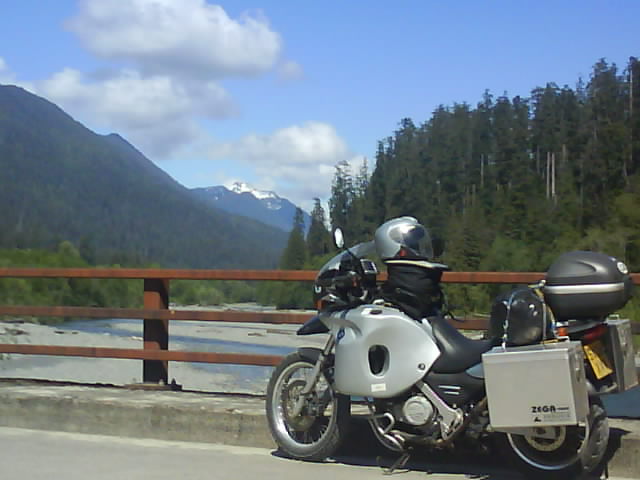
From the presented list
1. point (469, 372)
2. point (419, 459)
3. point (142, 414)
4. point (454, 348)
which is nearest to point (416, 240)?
point (454, 348)

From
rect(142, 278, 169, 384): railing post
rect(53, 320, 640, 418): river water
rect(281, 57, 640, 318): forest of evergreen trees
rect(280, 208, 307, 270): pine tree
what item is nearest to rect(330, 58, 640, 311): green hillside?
rect(281, 57, 640, 318): forest of evergreen trees

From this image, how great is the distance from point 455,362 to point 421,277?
0.61 metres

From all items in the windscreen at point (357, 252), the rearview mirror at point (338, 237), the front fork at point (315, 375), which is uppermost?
the rearview mirror at point (338, 237)

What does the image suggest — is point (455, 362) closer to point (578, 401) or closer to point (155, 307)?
point (578, 401)

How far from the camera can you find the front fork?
22.5ft

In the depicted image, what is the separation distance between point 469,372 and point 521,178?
352ft

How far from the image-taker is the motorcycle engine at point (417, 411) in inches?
243

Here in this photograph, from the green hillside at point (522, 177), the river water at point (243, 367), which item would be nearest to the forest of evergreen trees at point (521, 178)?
the green hillside at point (522, 177)

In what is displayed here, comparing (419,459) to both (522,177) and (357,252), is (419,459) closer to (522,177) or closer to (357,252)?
(357,252)

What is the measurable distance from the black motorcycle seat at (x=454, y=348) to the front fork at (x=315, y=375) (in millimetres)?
820

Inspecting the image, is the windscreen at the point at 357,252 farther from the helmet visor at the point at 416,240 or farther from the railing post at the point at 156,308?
the railing post at the point at 156,308

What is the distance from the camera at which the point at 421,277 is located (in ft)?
21.2

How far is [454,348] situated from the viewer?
6199 mm

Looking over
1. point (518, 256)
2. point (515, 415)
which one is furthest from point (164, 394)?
point (518, 256)
